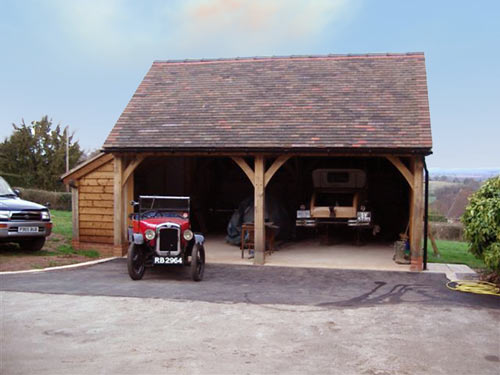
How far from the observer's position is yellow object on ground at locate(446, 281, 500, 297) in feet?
30.5

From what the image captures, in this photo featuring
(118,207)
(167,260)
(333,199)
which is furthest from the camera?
(333,199)

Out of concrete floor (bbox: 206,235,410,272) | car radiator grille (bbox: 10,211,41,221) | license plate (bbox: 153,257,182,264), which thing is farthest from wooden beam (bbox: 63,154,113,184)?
license plate (bbox: 153,257,182,264)

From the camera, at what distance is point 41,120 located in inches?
1563

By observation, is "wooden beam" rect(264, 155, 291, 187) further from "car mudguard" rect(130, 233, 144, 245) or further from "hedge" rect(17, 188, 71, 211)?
"hedge" rect(17, 188, 71, 211)

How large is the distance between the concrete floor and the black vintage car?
160 inches

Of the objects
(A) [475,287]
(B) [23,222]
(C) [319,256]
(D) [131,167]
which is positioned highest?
(D) [131,167]

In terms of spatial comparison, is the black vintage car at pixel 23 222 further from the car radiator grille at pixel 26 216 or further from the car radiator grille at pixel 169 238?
the car radiator grille at pixel 169 238

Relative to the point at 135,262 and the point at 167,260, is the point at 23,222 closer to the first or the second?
the point at 135,262

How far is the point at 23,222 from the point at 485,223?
9794 mm

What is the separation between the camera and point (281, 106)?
542 inches

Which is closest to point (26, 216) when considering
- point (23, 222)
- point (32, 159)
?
point (23, 222)

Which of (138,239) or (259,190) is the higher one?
(259,190)

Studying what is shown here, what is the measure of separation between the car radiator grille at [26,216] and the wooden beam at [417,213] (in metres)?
8.71

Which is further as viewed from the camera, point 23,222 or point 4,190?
point 4,190
